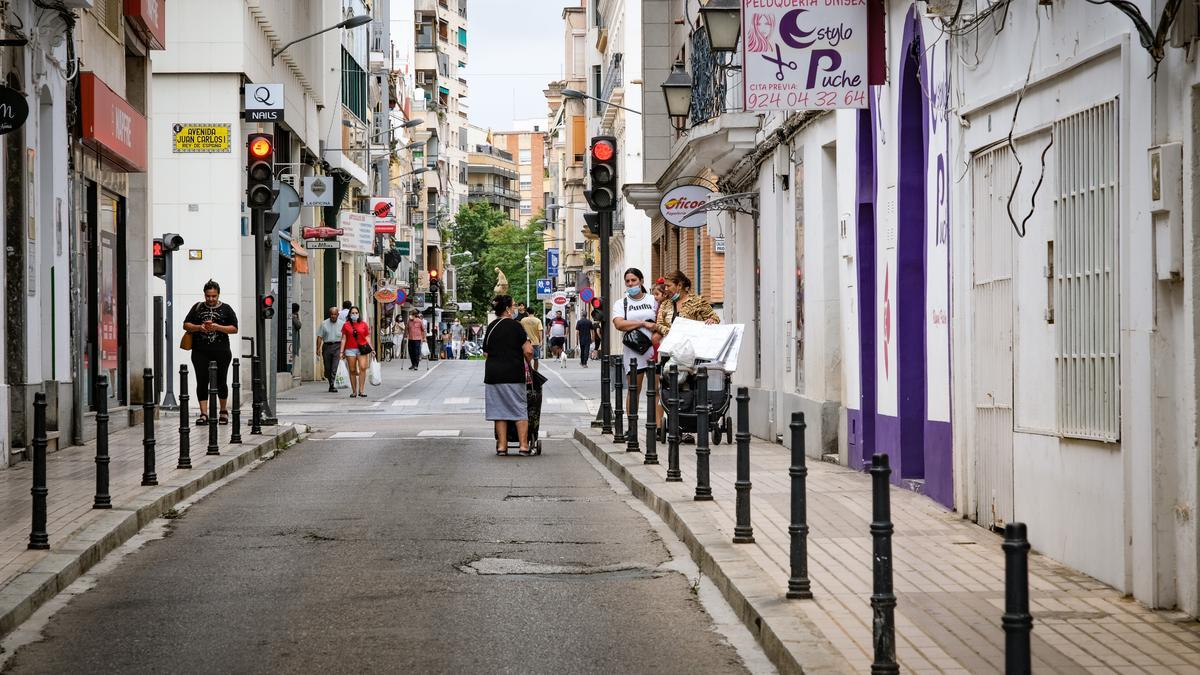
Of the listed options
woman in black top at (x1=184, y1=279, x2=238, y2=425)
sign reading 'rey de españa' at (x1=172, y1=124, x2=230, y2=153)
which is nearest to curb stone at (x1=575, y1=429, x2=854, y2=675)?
woman in black top at (x1=184, y1=279, x2=238, y2=425)

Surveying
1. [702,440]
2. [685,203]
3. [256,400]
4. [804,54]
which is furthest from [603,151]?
[702,440]

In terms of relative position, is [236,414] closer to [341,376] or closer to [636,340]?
[636,340]

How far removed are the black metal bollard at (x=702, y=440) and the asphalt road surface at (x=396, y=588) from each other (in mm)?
526

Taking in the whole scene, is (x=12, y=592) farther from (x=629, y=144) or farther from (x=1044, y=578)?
(x=629, y=144)

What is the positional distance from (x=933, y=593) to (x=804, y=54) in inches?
264

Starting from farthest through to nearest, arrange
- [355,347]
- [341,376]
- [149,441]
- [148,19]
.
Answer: [341,376]
[355,347]
[148,19]
[149,441]

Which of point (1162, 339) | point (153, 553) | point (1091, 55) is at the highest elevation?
point (1091, 55)

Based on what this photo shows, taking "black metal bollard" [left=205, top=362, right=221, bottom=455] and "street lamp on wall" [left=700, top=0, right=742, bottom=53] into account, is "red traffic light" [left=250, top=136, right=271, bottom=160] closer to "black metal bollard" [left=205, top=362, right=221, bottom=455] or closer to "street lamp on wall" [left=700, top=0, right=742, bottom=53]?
"black metal bollard" [left=205, top=362, right=221, bottom=455]

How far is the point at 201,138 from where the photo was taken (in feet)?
115

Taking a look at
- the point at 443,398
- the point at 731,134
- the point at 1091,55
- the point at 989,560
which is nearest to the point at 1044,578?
the point at 989,560

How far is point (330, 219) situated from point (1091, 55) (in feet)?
149

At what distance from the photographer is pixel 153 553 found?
11.6 metres

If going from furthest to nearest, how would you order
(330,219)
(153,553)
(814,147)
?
(330,219) < (814,147) < (153,553)

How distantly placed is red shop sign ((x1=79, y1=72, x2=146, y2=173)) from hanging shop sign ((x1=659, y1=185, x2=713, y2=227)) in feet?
22.2
